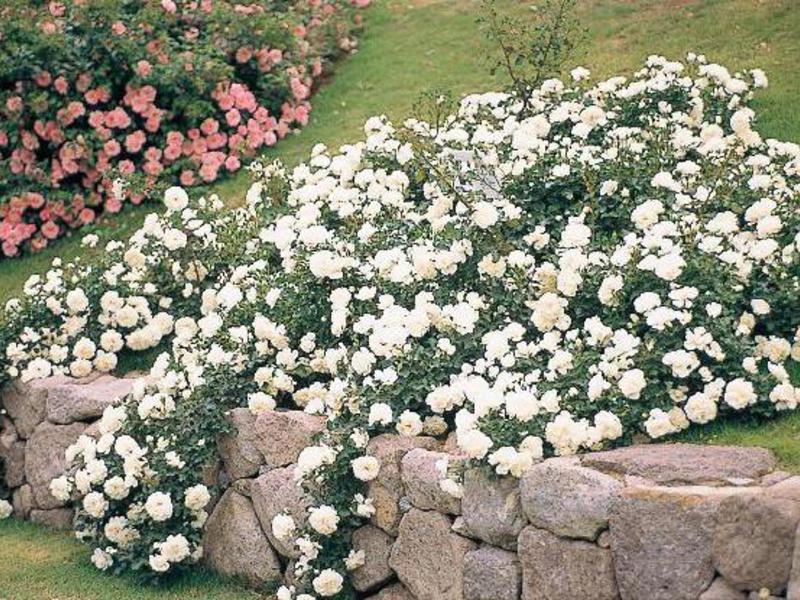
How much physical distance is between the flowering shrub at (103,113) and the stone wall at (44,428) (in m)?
1.97

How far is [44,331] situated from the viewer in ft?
31.4

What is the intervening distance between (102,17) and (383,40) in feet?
9.19

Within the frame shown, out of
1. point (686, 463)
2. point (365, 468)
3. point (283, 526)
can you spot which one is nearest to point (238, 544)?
point (283, 526)

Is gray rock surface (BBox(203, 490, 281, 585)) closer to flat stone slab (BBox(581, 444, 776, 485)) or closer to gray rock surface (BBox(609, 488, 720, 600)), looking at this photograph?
flat stone slab (BBox(581, 444, 776, 485))

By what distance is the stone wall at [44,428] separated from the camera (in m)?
9.10

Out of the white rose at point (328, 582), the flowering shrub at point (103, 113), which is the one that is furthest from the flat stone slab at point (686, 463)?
the flowering shrub at point (103, 113)

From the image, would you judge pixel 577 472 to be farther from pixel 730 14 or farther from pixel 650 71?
pixel 730 14

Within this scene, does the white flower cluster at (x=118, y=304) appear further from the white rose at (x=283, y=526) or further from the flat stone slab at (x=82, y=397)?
the white rose at (x=283, y=526)

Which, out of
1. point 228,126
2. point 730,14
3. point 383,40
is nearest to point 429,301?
point 228,126

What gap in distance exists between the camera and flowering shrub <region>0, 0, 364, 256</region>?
11.2 metres

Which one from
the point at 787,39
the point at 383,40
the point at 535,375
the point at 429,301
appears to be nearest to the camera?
the point at 535,375

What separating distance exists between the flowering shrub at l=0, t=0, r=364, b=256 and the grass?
306 centimetres

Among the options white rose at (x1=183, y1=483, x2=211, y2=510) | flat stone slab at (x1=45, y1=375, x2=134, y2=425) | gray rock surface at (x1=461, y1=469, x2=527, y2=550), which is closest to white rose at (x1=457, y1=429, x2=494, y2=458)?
gray rock surface at (x1=461, y1=469, x2=527, y2=550)

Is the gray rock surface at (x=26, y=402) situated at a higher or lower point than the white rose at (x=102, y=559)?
higher
